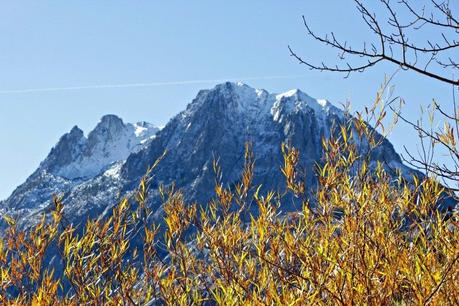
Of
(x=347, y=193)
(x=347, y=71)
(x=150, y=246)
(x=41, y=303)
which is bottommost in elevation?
(x=41, y=303)

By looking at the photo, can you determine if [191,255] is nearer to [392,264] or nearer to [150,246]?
[150,246]

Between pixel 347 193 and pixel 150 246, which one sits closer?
pixel 347 193

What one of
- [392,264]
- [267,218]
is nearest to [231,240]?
[267,218]

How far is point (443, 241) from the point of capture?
4.26m

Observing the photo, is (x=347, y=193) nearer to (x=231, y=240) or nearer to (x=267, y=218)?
(x=267, y=218)

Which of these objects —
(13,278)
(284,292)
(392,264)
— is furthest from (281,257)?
(13,278)

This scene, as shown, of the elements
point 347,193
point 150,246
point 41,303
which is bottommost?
point 41,303

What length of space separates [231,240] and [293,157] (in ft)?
2.78

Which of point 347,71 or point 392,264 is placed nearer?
point 392,264

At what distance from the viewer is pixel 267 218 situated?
4.90 m

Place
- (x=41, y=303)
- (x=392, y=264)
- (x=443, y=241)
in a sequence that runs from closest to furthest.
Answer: (x=392, y=264), (x=443, y=241), (x=41, y=303)

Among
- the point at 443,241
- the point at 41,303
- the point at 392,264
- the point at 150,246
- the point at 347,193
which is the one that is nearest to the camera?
the point at 392,264

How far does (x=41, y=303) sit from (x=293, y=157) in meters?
2.30

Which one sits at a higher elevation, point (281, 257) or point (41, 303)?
point (281, 257)
